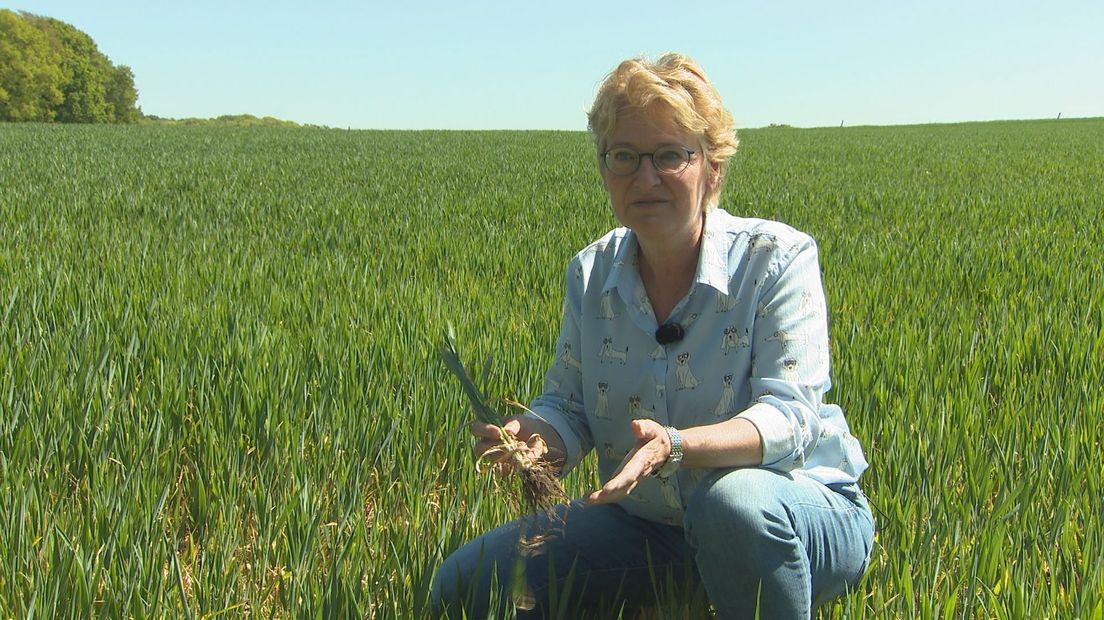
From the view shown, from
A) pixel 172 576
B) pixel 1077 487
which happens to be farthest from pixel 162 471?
pixel 1077 487

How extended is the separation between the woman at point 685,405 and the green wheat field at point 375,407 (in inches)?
5.7

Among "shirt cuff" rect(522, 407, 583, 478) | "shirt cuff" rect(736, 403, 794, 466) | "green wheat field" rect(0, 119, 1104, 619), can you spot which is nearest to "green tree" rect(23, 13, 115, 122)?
"green wheat field" rect(0, 119, 1104, 619)

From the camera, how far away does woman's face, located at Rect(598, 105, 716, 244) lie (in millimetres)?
1667

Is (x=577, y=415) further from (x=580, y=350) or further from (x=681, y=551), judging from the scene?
(x=681, y=551)

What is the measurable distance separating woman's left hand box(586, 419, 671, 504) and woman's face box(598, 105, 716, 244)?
0.46 meters

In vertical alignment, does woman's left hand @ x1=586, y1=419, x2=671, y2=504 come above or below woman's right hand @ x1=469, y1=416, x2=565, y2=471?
above

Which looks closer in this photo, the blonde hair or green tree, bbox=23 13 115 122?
the blonde hair

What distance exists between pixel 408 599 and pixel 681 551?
0.55m

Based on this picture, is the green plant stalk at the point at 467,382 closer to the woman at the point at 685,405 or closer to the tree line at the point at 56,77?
the woman at the point at 685,405

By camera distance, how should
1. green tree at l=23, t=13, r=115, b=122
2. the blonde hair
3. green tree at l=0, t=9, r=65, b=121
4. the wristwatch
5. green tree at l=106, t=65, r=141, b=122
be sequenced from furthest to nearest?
green tree at l=106, t=65, r=141, b=122 → green tree at l=23, t=13, r=115, b=122 → green tree at l=0, t=9, r=65, b=121 → the blonde hair → the wristwatch

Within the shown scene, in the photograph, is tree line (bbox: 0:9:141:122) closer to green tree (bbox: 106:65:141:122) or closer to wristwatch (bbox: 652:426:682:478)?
green tree (bbox: 106:65:141:122)

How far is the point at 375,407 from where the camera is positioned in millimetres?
2500

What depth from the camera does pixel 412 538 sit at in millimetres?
1866

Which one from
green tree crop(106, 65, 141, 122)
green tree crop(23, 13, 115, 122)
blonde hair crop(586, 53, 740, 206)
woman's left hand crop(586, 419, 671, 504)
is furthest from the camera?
green tree crop(106, 65, 141, 122)
